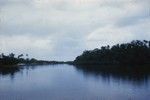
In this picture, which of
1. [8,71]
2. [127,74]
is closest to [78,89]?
[127,74]

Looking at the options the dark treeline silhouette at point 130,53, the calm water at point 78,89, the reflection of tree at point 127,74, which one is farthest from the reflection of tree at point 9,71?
the dark treeline silhouette at point 130,53

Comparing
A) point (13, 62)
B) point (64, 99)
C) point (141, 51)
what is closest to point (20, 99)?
point (64, 99)

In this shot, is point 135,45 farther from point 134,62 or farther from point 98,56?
point 98,56

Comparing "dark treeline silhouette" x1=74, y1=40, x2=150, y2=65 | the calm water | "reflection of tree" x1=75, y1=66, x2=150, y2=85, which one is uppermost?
"dark treeline silhouette" x1=74, y1=40, x2=150, y2=65

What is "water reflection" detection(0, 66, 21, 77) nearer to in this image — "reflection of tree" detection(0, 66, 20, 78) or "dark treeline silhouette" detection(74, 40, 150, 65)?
"reflection of tree" detection(0, 66, 20, 78)

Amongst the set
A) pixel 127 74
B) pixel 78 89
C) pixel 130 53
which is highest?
pixel 130 53

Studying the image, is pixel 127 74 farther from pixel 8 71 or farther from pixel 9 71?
pixel 8 71

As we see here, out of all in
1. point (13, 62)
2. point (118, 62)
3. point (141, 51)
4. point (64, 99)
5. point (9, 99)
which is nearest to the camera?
point (9, 99)

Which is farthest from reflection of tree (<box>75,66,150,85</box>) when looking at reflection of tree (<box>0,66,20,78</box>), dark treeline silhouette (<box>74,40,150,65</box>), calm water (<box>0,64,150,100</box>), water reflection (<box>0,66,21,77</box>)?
dark treeline silhouette (<box>74,40,150,65</box>)

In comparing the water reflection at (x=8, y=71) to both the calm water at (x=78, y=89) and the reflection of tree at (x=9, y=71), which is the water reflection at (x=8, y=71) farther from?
the calm water at (x=78, y=89)

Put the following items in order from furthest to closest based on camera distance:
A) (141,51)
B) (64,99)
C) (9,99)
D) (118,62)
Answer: (118,62) < (141,51) < (64,99) < (9,99)

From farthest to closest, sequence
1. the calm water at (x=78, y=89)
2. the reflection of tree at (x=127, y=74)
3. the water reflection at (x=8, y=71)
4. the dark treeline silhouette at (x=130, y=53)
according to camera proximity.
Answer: the dark treeline silhouette at (x=130, y=53) → the water reflection at (x=8, y=71) → the reflection of tree at (x=127, y=74) → the calm water at (x=78, y=89)

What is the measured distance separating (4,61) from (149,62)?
68785mm

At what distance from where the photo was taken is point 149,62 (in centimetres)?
15875
